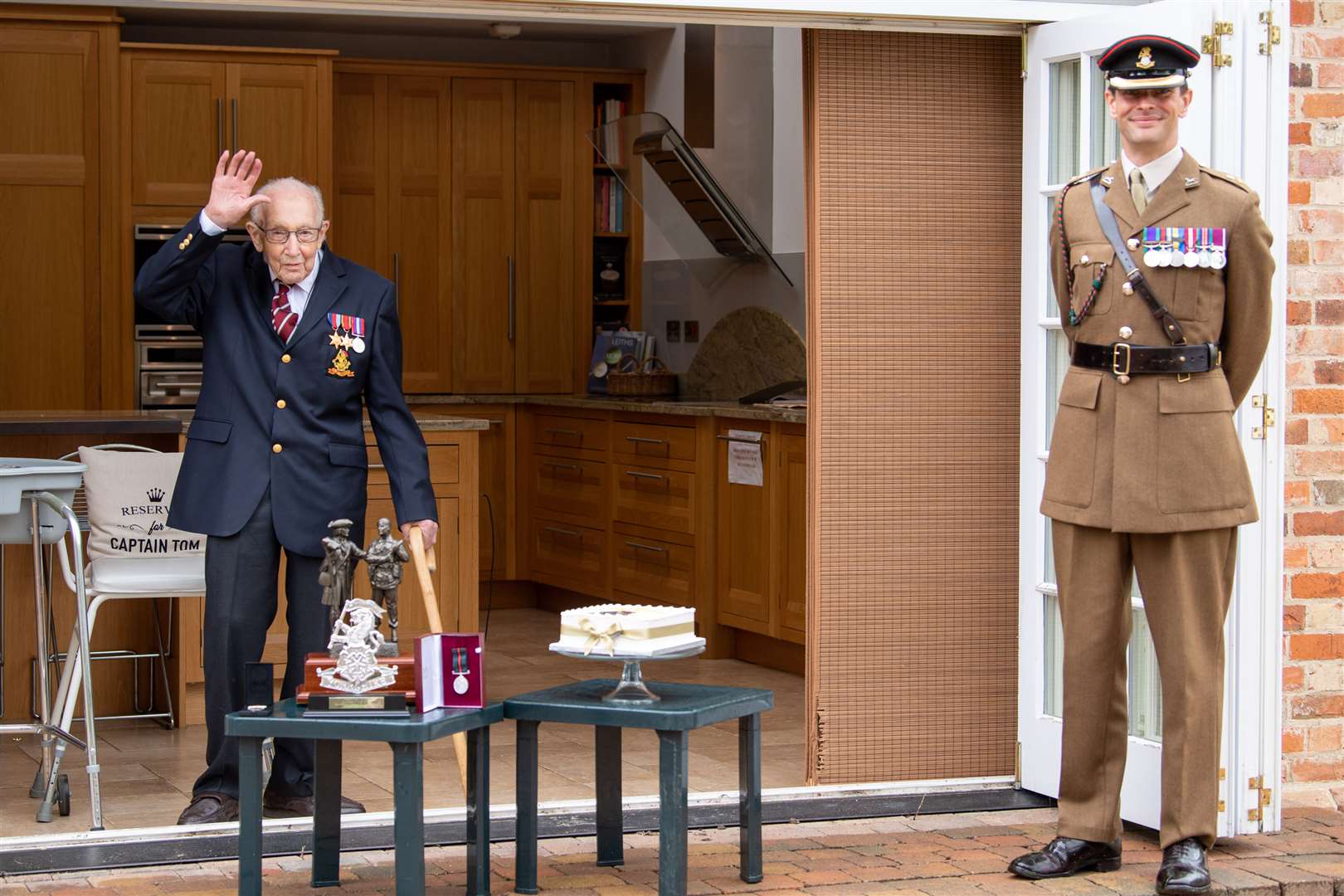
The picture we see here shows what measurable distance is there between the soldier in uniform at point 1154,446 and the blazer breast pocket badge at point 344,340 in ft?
5.19

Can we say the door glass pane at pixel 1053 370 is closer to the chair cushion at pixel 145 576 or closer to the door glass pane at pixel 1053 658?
the door glass pane at pixel 1053 658

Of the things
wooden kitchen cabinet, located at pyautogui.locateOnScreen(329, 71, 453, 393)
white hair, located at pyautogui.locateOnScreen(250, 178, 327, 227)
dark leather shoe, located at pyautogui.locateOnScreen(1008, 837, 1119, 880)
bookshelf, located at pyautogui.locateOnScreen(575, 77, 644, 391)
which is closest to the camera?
dark leather shoe, located at pyautogui.locateOnScreen(1008, 837, 1119, 880)

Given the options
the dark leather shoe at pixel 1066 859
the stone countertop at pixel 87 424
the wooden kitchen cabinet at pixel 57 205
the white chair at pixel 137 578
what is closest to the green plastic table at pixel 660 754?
the dark leather shoe at pixel 1066 859

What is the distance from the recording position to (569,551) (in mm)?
8312

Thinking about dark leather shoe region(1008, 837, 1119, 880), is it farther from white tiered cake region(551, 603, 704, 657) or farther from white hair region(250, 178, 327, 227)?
white hair region(250, 178, 327, 227)

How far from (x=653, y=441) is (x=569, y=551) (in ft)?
3.43

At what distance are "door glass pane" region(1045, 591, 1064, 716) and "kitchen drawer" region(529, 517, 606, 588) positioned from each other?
3.62 m

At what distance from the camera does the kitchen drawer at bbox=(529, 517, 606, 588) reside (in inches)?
316

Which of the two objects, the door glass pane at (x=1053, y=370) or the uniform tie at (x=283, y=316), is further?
the door glass pane at (x=1053, y=370)

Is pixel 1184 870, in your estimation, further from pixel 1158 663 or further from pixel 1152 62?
pixel 1152 62

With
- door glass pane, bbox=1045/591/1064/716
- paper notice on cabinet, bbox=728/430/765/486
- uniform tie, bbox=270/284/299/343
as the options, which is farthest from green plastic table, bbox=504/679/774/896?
paper notice on cabinet, bbox=728/430/765/486

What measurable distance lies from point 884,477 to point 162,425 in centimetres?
222

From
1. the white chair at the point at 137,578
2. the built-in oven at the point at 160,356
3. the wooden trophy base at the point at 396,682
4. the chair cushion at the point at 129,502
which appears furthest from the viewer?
the built-in oven at the point at 160,356

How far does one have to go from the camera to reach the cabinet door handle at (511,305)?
9.06 m
